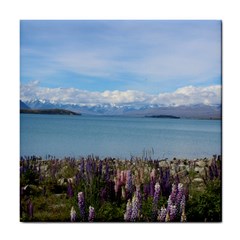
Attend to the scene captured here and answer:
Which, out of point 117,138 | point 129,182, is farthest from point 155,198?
point 117,138

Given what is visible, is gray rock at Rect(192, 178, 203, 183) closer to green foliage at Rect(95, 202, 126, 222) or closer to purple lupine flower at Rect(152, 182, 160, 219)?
purple lupine flower at Rect(152, 182, 160, 219)

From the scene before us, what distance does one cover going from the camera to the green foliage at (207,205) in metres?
6.37

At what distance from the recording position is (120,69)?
6418 mm

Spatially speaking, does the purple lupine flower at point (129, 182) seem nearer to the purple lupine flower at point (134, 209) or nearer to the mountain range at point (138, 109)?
the purple lupine flower at point (134, 209)

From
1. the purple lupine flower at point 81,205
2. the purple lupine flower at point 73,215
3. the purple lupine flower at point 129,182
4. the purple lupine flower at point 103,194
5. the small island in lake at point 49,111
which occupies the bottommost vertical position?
the purple lupine flower at point 73,215

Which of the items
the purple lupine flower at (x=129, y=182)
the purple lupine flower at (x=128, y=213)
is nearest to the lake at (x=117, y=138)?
the purple lupine flower at (x=129, y=182)

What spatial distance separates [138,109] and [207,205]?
887 millimetres

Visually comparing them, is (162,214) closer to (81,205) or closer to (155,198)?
(155,198)

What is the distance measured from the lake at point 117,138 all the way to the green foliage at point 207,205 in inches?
10.3

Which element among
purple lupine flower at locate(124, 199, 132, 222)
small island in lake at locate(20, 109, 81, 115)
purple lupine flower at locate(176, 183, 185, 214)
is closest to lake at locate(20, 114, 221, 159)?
small island in lake at locate(20, 109, 81, 115)

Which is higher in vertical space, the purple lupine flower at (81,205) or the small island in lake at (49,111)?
the small island in lake at (49,111)

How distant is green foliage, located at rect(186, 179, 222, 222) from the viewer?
251 inches

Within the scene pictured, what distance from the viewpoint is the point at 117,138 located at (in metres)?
6.40
